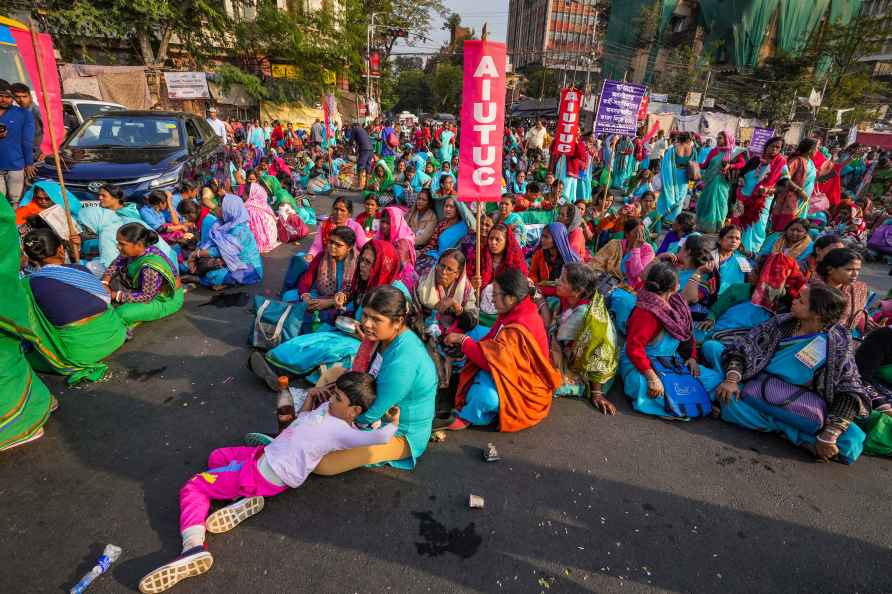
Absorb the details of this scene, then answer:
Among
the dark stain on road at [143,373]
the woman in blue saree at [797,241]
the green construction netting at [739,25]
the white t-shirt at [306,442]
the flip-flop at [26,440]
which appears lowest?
the dark stain on road at [143,373]

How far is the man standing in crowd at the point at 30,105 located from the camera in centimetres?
569

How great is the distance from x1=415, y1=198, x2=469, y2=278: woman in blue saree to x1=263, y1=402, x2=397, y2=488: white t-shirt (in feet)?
10.1

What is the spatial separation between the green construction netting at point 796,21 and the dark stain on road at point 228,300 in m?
49.6

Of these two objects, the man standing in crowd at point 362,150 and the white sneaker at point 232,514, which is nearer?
the white sneaker at point 232,514

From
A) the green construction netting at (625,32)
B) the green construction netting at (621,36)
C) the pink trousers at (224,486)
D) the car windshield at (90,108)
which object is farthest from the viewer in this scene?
the green construction netting at (621,36)

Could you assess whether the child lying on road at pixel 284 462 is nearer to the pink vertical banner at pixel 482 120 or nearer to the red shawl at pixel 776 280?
the pink vertical banner at pixel 482 120

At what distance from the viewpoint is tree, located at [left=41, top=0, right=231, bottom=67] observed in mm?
14188

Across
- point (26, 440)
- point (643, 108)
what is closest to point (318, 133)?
point (643, 108)

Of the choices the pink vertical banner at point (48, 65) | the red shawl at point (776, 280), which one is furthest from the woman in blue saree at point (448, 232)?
the pink vertical banner at point (48, 65)

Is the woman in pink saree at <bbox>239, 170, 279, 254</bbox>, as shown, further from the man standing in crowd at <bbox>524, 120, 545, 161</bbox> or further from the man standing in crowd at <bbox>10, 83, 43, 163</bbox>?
the man standing in crowd at <bbox>524, 120, 545, 161</bbox>

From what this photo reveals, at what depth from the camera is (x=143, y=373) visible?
11.7 ft

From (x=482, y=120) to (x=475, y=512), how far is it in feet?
9.54

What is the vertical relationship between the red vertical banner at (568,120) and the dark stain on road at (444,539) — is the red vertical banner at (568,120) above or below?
above

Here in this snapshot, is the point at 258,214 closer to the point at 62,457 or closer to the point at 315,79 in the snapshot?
the point at 62,457
